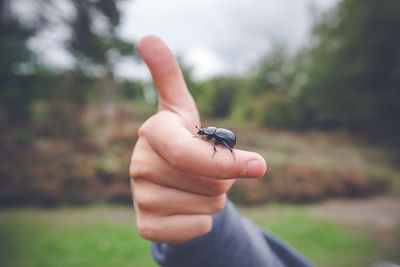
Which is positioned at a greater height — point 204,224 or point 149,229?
point 204,224

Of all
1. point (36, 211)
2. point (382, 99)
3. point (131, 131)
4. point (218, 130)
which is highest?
point (382, 99)

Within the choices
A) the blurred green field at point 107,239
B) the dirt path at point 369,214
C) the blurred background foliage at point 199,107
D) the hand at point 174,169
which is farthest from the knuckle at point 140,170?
the dirt path at point 369,214

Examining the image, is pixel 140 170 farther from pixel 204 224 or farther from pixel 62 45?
pixel 62 45

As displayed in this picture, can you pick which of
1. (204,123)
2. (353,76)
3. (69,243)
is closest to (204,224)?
(204,123)

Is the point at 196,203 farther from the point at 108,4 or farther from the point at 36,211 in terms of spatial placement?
the point at 108,4

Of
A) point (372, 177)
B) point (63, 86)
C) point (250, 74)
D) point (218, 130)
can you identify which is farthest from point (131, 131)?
point (250, 74)

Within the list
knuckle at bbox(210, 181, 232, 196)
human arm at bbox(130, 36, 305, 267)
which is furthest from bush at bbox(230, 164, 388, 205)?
knuckle at bbox(210, 181, 232, 196)
